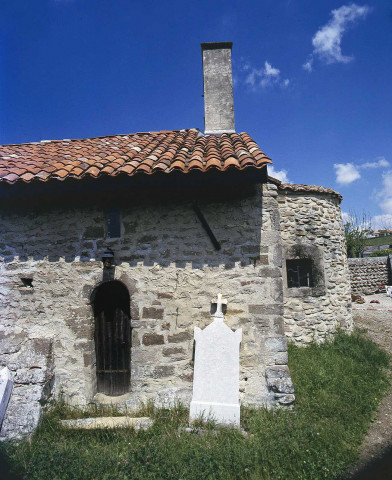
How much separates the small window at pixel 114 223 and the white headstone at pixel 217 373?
2.06 m

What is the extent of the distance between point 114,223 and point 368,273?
616 inches

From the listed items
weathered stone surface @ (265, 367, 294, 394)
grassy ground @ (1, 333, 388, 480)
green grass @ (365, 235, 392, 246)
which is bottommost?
grassy ground @ (1, 333, 388, 480)

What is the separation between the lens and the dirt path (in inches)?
147

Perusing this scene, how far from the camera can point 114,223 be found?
4.96 m

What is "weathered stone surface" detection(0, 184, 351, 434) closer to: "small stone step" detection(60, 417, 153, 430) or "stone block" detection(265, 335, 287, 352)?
"stone block" detection(265, 335, 287, 352)

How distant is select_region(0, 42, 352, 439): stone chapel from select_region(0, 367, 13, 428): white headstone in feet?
0.35

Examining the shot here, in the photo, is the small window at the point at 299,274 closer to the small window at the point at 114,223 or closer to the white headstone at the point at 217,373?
the white headstone at the point at 217,373

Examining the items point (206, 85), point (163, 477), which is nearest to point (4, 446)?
point (163, 477)

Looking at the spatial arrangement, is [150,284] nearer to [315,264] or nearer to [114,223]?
[114,223]

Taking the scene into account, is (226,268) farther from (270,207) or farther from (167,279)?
(270,207)

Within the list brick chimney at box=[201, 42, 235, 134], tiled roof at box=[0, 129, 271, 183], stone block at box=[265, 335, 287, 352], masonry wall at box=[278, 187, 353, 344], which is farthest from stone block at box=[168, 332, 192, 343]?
brick chimney at box=[201, 42, 235, 134]

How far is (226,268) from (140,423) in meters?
2.58

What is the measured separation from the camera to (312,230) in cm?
768

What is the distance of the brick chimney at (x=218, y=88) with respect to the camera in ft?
23.8
